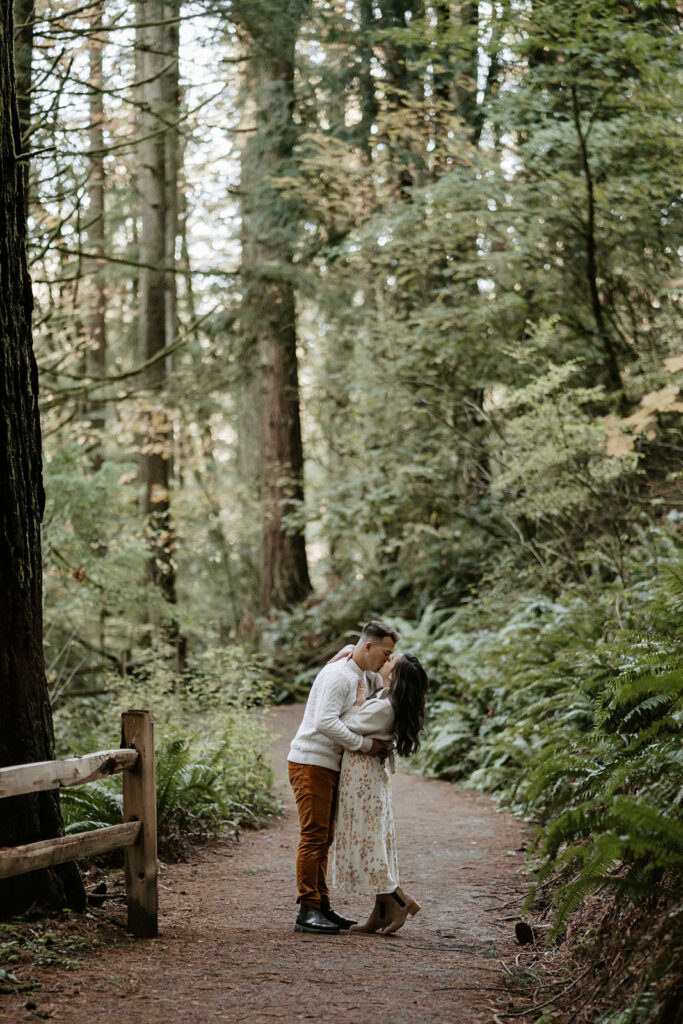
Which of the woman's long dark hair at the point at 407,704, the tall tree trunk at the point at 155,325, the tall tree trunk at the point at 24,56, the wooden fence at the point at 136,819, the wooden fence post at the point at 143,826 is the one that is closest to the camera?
the wooden fence at the point at 136,819

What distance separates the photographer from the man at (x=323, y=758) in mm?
5230

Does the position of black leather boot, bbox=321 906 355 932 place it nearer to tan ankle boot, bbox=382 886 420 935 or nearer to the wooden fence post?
tan ankle boot, bbox=382 886 420 935

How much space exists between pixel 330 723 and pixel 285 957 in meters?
1.22

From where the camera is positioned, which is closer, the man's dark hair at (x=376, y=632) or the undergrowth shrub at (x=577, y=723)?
the undergrowth shrub at (x=577, y=723)

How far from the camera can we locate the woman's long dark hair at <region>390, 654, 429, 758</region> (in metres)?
5.34

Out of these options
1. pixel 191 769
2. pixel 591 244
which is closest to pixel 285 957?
pixel 191 769

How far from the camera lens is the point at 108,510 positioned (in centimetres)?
1282

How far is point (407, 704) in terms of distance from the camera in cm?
536

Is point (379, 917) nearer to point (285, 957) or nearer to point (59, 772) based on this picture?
point (285, 957)

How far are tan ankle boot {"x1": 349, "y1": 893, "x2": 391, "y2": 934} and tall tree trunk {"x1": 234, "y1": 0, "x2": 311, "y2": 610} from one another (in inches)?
476

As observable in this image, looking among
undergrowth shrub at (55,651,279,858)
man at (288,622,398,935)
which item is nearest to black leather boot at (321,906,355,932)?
man at (288,622,398,935)

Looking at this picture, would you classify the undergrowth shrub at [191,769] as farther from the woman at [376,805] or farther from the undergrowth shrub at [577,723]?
the undergrowth shrub at [577,723]

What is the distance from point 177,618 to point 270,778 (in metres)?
4.77

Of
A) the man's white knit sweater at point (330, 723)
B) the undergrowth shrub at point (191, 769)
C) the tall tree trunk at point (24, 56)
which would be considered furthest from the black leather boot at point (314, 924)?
the tall tree trunk at point (24, 56)
